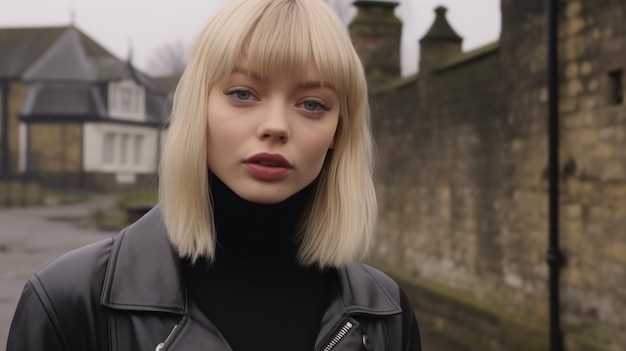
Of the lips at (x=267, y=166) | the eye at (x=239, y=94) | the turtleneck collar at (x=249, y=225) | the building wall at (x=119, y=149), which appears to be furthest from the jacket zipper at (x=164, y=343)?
the building wall at (x=119, y=149)

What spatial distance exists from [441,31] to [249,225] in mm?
9740

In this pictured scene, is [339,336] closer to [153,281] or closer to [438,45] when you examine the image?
[153,281]

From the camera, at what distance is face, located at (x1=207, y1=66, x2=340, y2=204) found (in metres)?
1.50

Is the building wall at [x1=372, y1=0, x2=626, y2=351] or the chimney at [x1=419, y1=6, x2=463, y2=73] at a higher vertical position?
the chimney at [x1=419, y1=6, x2=463, y2=73]

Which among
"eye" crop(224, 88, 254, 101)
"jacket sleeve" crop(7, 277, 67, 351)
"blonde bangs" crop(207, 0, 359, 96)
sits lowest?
"jacket sleeve" crop(7, 277, 67, 351)

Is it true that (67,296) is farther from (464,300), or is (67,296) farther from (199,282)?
(464,300)

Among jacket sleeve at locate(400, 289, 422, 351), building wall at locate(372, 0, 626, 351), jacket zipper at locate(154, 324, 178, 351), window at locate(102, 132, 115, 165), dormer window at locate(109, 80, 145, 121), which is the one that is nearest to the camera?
jacket zipper at locate(154, 324, 178, 351)

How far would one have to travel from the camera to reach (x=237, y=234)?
161 cm

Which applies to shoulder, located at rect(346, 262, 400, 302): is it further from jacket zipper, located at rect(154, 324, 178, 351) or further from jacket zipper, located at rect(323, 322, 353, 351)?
jacket zipper, located at rect(154, 324, 178, 351)

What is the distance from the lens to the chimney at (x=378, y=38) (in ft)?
42.5

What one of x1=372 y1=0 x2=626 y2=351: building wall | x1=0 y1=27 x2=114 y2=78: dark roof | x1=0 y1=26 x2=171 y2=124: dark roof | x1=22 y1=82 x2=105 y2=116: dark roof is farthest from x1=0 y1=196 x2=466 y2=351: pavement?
x1=0 y1=27 x2=114 y2=78: dark roof

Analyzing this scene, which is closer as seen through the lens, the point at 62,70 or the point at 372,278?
the point at 372,278

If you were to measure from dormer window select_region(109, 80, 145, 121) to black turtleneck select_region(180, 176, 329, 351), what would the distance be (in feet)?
126

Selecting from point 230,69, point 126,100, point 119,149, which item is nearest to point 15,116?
point 119,149
